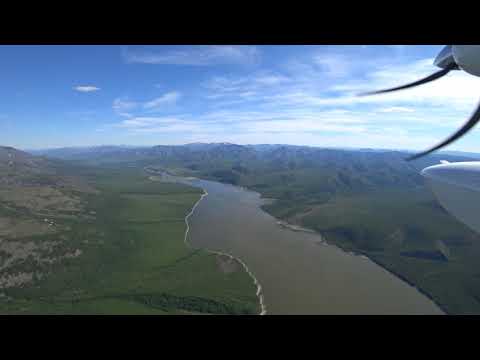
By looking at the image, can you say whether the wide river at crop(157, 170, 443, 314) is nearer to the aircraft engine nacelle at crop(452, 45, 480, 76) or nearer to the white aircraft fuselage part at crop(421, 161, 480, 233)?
the white aircraft fuselage part at crop(421, 161, 480, 233)

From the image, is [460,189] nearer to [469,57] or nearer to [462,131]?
[462,131]

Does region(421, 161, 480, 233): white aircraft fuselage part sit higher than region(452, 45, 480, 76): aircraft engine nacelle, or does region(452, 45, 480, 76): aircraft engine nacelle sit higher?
region(452, 45, 480, 76): aircraft engine nacelle

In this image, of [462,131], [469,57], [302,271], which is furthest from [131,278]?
[469,57]

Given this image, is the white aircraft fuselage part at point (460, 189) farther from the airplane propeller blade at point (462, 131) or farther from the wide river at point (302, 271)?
the wide river at point (302, 271)

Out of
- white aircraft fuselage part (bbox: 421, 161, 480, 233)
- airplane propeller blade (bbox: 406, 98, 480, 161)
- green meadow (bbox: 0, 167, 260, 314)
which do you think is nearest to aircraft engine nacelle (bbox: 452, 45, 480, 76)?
airplane propeller blade (bbox: 406, 98, 480, 161)
